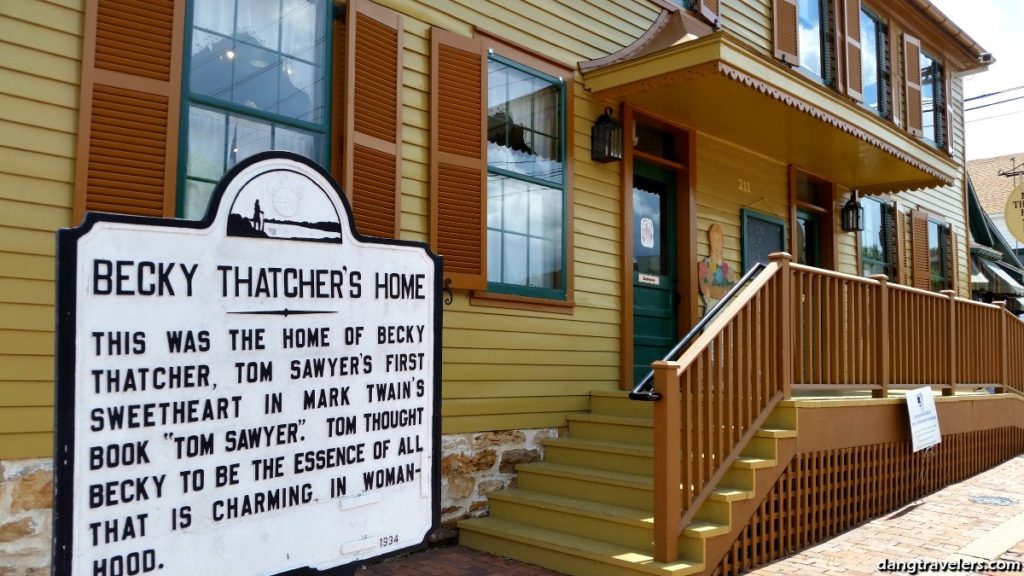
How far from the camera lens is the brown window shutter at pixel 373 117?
15.7 ft

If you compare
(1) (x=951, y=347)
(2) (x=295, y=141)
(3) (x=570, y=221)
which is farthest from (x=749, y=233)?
(2) (x=295, y=141)

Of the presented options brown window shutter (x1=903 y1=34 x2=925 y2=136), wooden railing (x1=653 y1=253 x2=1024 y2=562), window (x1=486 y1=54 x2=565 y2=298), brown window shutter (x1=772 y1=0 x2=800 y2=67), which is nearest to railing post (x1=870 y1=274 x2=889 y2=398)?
wooden railing (x1=653 y1=253 x2=1024 y2=562)

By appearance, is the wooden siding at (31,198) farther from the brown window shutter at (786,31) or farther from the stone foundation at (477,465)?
the brown window shutter at (786,31)

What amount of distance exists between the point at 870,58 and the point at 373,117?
8160 mm

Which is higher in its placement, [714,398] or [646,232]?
[646,232]

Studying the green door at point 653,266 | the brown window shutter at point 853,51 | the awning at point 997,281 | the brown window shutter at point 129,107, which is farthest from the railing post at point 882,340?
the awning at point 997,281

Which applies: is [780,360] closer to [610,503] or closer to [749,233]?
[610,503]

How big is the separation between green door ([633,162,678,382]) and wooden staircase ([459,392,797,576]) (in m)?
1.20

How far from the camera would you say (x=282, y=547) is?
2045mm

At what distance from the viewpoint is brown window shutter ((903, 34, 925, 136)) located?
36.1 ft

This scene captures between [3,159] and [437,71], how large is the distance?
268 cm

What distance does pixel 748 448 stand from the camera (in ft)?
16.7

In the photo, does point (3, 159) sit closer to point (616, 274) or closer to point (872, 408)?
point (616, 274)

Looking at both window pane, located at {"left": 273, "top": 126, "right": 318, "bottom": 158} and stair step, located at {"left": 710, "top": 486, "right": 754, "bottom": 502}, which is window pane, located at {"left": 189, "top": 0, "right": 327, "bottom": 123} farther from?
stair step, located at {"left": 710, "top": 486, "right": 754, "bottom": 502}
